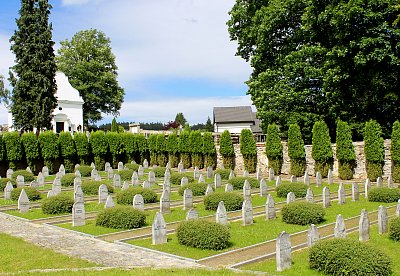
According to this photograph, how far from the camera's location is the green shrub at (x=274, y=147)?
33.5 meters

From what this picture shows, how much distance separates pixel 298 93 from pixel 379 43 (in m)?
6.52

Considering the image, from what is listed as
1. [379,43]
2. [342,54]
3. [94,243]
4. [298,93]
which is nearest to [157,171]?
[298,93]

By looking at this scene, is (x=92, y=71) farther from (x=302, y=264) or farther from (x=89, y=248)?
(x=302, y=264)

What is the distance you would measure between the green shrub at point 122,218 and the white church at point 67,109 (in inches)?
1588

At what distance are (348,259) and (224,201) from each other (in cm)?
942

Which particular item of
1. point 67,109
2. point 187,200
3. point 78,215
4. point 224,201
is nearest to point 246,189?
point 224,201

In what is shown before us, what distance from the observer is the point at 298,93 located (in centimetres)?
→ 3180

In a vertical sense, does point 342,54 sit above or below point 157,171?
above

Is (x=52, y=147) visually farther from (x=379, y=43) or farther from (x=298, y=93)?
(x=379, y=43)

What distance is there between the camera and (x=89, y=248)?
12242 mm

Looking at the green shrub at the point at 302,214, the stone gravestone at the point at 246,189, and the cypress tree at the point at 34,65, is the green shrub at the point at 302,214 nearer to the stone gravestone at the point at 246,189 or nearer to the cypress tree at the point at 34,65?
the stone gravestone at the point at 246,189

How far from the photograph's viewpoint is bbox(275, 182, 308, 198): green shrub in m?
21.7

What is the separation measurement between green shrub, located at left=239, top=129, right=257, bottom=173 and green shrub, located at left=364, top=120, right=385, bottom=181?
→ 28.8ft

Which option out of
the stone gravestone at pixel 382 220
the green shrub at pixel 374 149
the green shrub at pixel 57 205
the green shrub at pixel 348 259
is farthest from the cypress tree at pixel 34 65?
the green shrub at pixel 348 259
